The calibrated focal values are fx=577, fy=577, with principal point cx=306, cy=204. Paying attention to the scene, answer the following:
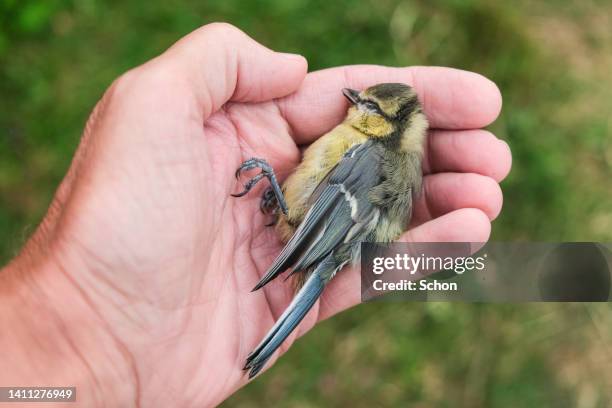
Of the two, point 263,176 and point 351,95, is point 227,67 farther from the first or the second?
point 351,95

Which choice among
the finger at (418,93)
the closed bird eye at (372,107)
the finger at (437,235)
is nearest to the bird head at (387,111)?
the closed bird eye at (372,107)

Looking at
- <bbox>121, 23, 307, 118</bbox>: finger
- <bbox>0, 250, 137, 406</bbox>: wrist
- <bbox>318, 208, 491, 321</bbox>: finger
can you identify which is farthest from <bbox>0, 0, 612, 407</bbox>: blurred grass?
<bbox>0, 250, 137, 406</bbox>: wrist

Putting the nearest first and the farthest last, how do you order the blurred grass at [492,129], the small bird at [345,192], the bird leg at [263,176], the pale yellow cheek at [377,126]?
the small bird at [345,192], the bird leg at [263,176], the pale yellow cheek at [377,126], the blurred grass at [492,129]

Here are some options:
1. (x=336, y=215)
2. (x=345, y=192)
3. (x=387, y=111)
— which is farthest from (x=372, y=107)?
(x=336, y=215)

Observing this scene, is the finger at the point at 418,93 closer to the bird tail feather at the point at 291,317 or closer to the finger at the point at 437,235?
the finger at the point at 437,235

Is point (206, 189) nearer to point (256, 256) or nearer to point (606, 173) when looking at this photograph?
point (256, 256)

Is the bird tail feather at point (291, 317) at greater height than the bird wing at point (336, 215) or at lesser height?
lesser

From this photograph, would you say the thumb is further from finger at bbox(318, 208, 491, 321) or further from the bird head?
finger at bbox(318, 208, 491, 321)
